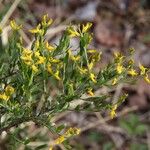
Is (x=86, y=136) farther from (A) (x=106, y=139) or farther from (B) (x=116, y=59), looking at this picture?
(B) (x=116, y=59)

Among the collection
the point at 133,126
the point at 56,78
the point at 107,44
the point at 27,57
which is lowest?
the point at 133,126

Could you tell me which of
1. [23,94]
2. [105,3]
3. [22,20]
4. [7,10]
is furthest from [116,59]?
[105,3]

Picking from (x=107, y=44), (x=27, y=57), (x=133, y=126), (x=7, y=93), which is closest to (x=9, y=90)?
(x=7, y=93)

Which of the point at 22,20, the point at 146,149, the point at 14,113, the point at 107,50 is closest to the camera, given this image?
the point at 14,113

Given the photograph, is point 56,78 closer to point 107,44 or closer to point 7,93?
point 7,93

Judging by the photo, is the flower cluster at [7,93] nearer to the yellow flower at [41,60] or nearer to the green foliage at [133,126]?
the yellow flower at [41,60]

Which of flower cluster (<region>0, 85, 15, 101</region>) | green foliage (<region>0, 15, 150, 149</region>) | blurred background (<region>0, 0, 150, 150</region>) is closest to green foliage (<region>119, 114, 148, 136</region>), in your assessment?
blurred background (<region>0, 0, 150, 150</region>)

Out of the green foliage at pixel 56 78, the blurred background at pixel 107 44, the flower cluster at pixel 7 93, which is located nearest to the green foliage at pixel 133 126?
the blurred background at pixel 107 44

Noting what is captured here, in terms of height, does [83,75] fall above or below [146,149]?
above
